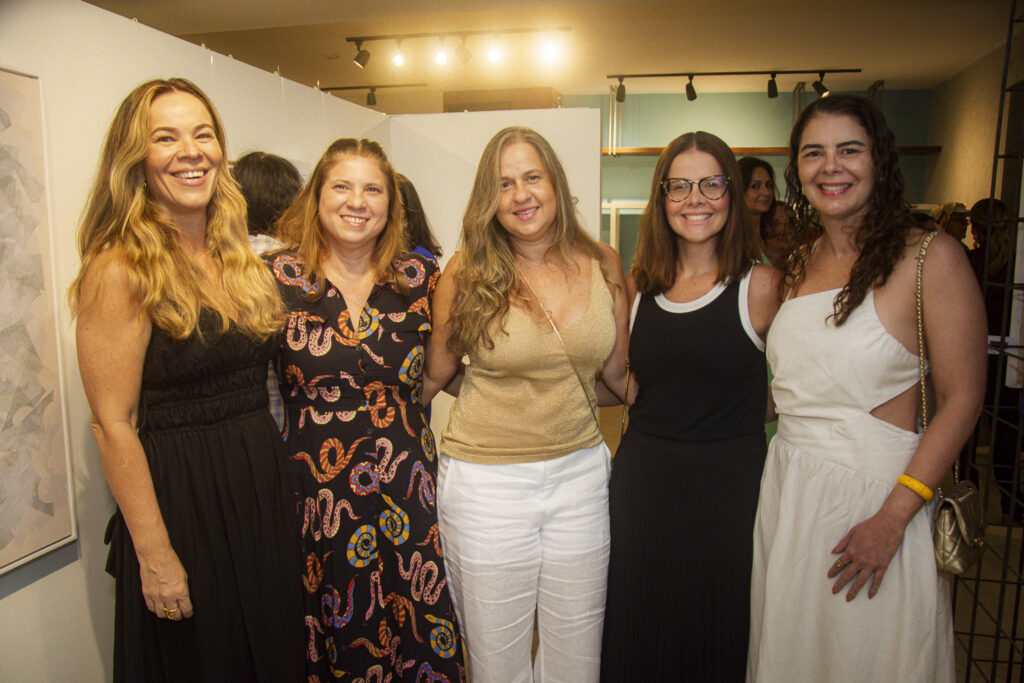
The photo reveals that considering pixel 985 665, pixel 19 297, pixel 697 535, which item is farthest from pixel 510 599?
pixel 985 665

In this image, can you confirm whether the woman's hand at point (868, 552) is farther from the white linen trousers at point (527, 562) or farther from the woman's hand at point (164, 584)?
the woman's hand at point (164, 584)

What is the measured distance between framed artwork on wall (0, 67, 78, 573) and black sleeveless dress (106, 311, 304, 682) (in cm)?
46

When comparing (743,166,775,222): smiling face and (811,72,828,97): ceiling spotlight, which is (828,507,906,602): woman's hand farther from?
(811,72,828,97): ceiling spotlight

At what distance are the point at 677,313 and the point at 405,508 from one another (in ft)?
2.98

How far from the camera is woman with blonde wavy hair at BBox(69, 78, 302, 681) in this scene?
56.9 inches

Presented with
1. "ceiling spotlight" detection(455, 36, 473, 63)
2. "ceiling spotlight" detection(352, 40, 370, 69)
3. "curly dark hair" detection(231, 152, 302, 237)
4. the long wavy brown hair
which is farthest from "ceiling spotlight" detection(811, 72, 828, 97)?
"curly dark hair" detection(231, 152, 302, 237)

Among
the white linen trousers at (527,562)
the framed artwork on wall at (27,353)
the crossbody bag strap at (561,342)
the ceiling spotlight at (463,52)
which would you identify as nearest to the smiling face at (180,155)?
the framed artwork on wall at (27,353)

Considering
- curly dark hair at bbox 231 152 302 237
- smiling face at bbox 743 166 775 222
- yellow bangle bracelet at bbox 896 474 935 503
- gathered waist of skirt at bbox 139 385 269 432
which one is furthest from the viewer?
smiling face at bbox 743 166 775 222

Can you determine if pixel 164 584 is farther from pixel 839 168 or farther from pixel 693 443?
pixel 839 168

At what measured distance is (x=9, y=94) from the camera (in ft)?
5.91

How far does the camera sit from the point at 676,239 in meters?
1.94

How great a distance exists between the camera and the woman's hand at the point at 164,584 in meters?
1.49

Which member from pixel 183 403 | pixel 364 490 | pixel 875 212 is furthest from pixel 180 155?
pixel 875 212

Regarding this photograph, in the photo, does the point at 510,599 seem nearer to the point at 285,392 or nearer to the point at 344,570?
the point at 344,570
